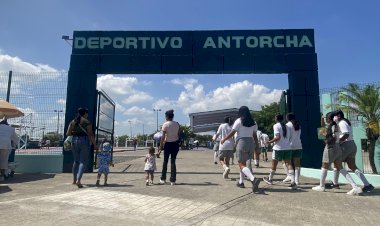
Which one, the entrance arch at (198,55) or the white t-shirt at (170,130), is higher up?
the entrance arch at (198,55)

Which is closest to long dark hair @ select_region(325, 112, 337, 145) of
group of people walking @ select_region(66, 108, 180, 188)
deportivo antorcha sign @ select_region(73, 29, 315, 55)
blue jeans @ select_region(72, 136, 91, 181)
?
group of people walking @ select_region(66, 108, 180, 188)

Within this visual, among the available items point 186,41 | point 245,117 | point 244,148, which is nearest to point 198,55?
point 186,41

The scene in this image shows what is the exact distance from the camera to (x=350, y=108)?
15039mm

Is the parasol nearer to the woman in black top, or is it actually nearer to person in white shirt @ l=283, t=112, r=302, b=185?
the woman in black top

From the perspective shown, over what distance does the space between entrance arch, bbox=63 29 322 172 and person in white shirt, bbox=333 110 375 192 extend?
13.7ft

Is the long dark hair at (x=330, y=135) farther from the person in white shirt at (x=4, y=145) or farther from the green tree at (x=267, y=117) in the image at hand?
the green tree at (x=267, y=117)

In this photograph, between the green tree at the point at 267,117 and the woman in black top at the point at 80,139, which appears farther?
the green tree at the point at 267,117

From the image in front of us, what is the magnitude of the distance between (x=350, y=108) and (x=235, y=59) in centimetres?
728

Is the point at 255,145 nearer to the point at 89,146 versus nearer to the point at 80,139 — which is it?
the point at 89,146

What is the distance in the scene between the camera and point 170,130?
7531mm

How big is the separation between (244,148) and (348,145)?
2147 mm

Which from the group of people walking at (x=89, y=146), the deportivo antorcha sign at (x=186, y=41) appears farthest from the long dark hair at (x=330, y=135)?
the deportivo antorcha sign at (x=186, y=41)

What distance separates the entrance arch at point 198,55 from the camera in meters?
10.9

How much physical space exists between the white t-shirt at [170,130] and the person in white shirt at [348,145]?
138 inches
